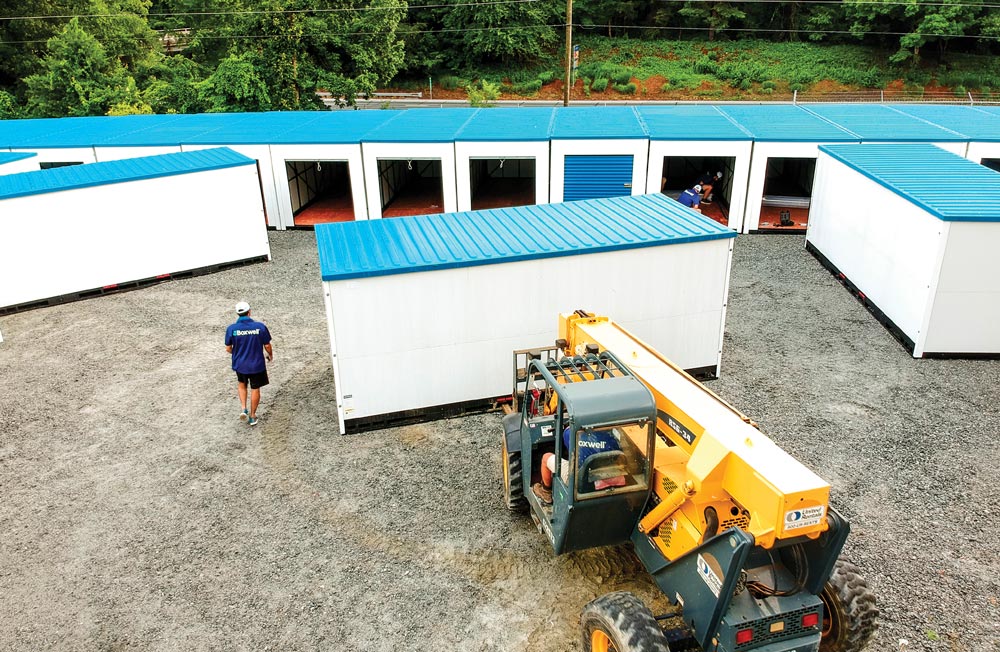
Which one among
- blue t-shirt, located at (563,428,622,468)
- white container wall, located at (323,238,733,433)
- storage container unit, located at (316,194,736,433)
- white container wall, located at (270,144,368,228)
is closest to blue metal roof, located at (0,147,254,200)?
white container wall, located at (270,144,368,228)

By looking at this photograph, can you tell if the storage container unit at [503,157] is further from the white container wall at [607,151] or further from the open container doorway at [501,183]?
the white container wall at [607,151]

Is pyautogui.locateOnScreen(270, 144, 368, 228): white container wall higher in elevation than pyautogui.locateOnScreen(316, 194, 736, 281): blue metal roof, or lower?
lower

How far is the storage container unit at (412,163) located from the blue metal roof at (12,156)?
896cm

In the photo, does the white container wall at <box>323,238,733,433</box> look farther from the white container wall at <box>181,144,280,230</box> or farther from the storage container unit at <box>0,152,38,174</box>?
the storage container unit at <box>0,152,38,174</box>

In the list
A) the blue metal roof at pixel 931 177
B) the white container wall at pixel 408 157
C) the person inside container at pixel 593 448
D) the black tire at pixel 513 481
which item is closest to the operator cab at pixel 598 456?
the person inside container at pixel 593 448

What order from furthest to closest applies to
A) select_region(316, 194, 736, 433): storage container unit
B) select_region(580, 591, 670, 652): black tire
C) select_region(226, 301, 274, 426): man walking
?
select_region(226, 301, 274, 426): man walking < select_region(316, 194, 736, 433): storage container unit < select_region(580, 591, 670, 652): black tire

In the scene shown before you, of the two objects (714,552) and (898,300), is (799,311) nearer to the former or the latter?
(898,300)

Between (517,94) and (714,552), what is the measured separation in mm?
47700

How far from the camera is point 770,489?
5074 millimetres

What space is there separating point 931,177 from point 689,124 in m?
7.89

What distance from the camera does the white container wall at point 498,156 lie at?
1903 centimetres

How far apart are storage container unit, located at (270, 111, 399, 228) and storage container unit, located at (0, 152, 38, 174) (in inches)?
253

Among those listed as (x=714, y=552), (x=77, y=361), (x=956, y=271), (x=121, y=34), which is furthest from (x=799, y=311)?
(x=121, y=34)

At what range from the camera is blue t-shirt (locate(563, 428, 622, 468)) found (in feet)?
21.9
